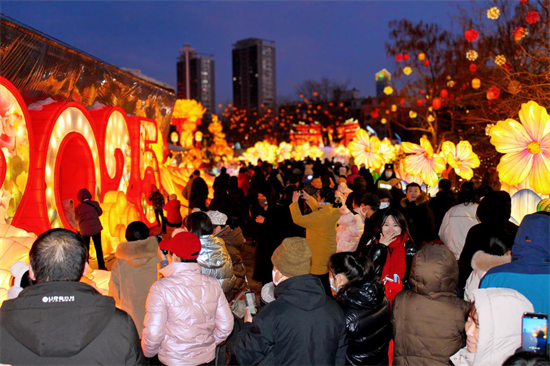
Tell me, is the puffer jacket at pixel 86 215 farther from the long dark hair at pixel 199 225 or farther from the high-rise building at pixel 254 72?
the high-rise building at pixel 254 72

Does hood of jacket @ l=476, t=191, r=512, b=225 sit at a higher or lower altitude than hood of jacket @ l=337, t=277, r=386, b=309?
higher

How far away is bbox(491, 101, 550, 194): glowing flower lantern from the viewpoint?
570cm

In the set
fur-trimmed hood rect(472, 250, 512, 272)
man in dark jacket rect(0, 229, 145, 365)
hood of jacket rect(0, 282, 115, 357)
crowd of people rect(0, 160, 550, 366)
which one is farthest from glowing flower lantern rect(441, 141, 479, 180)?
hood of jacket rect(0, 282, 115, 357)

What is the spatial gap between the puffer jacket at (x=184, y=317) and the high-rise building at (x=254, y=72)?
4765 inches

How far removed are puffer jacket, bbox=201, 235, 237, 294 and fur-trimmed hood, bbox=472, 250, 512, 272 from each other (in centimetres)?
200

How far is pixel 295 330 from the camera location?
2812 millimetres

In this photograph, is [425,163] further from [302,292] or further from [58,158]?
[302,292]

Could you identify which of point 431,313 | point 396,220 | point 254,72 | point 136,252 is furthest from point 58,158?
point 254,72

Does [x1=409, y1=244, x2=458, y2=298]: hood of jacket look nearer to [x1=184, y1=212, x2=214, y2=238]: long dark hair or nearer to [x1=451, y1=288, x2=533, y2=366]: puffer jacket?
[x1=451, y1=288, x2=533, y2=366]: puffer jacket

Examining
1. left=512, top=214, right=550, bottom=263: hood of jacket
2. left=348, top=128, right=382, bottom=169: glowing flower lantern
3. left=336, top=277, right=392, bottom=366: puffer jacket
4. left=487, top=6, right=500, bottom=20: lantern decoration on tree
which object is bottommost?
left=336, top=277, right=392, bottom=366: puffer jacket

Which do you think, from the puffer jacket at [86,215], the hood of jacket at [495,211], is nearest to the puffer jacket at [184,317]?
the hood of jacket at [495,211]

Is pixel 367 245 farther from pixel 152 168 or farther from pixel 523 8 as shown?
pixel 523 8

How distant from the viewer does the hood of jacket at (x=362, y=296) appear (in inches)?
128

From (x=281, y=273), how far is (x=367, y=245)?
2327 millimetres
